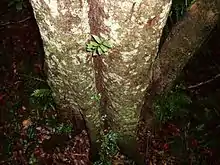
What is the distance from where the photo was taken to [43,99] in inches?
188

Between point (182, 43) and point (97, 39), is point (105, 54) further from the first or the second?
point (182, 43)

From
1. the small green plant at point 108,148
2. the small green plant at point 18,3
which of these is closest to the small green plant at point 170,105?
the small green plant at point 108,148

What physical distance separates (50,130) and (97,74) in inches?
76.0

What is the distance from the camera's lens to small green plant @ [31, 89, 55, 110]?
452 cm

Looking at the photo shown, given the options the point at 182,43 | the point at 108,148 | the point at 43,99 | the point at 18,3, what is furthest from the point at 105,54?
the point at 18,3

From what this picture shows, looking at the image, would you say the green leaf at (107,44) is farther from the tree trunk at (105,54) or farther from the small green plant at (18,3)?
the small green plant at (18,3)

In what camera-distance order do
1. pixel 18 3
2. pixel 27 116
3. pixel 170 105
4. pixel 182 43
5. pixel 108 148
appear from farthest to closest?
1. pixel 18 3
2. pixel 27 116
3. pixel 170 105
4. pixel 108 148
5. pixel 182 43

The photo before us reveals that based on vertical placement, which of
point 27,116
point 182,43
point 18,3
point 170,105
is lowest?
point 170,105

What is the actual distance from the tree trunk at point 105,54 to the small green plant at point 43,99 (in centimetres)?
82

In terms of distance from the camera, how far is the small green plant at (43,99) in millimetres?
4515

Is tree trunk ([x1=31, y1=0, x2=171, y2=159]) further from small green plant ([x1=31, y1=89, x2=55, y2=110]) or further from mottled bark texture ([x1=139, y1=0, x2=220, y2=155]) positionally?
small green plant ([x1=31, y1=89, x2=55, y2=110])

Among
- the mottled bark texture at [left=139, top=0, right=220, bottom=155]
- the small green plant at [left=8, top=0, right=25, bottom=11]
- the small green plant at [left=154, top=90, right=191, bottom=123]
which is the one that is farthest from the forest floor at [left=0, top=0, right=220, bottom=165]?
the mottled bark texture at [left=139, top=0, right=220, bottom=155]

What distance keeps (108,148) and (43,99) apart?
1.25 m

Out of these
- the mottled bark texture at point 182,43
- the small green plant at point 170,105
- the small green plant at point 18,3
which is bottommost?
the small green plant at point 170,105
